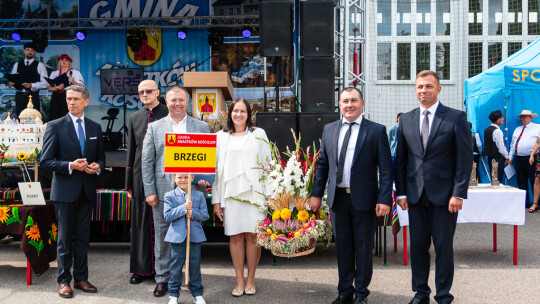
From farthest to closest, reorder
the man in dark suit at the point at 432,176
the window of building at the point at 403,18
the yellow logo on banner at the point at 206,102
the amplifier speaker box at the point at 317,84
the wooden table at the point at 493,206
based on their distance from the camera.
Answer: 1. the window of building at the point at 403,18
2. the yellow logo on banner at the point at 206,102
3. the amplifier speaker box at the point at 317,84
4. the wooden table at the point at 493,206
5. the man in dark suit at the point at 432,176

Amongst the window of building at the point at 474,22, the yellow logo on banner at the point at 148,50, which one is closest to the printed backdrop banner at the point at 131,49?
the yellow logo on banner at the point at 148,50

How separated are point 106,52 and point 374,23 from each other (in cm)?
1024

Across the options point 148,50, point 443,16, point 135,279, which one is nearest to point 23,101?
point 148,50

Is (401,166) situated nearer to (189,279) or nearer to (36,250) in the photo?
(189,279)

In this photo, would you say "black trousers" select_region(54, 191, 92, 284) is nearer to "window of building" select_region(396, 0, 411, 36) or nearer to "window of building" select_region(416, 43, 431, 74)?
"window of building" select_region(416, 43, 431, 74)

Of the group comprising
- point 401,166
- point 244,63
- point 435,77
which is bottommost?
point 401,166

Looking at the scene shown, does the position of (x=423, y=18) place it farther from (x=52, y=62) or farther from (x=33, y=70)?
(x=33, y=70)

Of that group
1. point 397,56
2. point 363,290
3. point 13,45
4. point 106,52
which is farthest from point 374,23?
point 363,290

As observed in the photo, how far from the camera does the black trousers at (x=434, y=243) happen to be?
354 cm

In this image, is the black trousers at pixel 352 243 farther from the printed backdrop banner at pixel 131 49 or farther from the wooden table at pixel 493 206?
the printed backdrop banner at pixel 131 49

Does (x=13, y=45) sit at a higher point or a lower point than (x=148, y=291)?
higher

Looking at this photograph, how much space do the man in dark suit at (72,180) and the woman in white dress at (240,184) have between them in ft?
3.56

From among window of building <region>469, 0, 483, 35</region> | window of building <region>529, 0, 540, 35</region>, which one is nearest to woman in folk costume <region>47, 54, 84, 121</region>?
window of building <region>469, 0, 483, 35</region>

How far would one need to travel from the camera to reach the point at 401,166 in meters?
3.68
